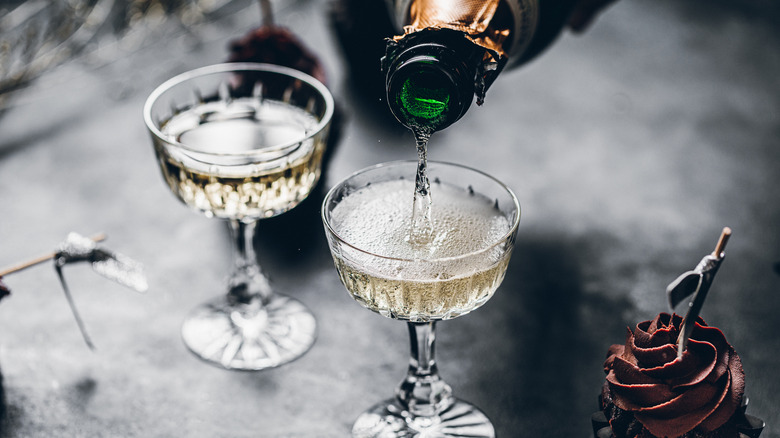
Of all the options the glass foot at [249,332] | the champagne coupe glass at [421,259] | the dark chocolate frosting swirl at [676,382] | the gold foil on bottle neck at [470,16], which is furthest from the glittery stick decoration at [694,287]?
the glass foot at [249,332]

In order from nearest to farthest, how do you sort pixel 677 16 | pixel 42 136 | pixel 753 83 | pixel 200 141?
pixel 200 141, pixel 42 136, pixel 753 83, pixel 677 16

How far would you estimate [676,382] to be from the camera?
679 mm

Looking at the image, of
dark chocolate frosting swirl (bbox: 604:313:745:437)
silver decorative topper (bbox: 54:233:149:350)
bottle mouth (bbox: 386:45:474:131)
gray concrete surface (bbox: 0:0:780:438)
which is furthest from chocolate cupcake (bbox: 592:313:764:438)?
silver decorative topper (bbox: 54:233:149:350)

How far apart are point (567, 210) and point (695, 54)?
0.56 m

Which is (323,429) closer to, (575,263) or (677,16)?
(575,263)

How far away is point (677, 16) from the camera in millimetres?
1594

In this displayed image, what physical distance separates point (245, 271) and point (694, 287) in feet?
1.70

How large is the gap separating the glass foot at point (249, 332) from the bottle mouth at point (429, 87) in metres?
0.32

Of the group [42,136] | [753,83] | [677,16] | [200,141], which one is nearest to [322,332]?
[200,141]

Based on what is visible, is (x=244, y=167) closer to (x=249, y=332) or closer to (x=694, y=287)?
(x=249, y=332)

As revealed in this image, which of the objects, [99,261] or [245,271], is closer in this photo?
[99,261]

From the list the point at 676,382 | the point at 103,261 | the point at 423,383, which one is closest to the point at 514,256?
the point at 423,383

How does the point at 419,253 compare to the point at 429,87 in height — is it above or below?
below

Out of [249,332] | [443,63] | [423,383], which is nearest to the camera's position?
[443,63]
